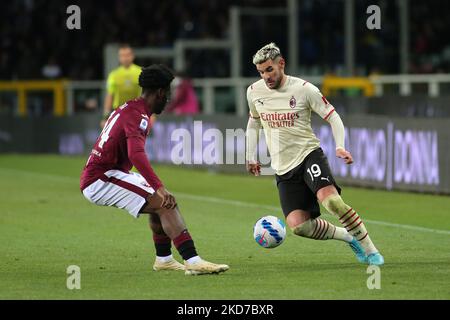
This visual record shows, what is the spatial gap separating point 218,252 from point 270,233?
43.0 inches

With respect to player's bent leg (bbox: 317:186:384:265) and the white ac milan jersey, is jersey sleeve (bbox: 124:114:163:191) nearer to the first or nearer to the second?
the white ac milan jersey

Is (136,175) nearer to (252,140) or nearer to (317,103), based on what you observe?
(252,140)

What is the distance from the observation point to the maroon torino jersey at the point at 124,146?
944cm

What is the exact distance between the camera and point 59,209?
16.5 meters

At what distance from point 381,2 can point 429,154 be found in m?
17.7

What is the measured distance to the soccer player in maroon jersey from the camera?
32.0ft

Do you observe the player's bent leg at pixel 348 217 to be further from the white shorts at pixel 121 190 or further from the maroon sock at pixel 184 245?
the white shorts at pixel 121 190

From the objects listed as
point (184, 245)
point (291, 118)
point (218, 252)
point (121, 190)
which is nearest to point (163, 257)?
point (184, 245)

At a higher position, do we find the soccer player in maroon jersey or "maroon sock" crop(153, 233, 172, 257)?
the soccer player in maroon jersey

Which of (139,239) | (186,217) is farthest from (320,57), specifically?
(139,239)

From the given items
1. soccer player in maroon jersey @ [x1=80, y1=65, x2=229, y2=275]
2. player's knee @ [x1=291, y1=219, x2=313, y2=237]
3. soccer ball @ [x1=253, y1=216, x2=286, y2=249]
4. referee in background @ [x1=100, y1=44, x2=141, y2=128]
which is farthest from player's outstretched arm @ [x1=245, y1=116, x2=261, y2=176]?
referee in background @ [x1=100, y1=44, x2=141, y2=128]

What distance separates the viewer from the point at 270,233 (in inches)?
421

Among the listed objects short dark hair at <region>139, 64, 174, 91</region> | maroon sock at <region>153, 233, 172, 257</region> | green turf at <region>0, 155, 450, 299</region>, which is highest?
short dark hair at <region>139, 64, 174, 91</region>

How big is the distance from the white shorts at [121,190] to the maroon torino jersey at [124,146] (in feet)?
0.19
